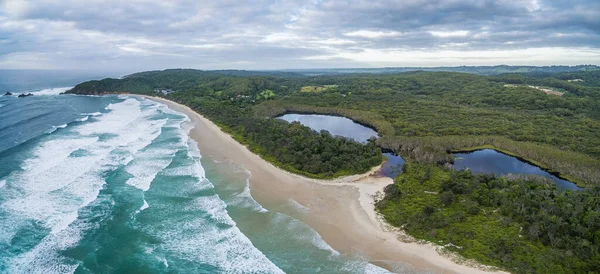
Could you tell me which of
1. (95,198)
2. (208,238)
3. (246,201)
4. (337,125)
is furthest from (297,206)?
(337,125)

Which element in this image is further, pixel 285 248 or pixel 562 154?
pixel 562 154

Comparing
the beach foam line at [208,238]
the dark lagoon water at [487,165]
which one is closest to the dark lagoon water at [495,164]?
the dark lagoon water at [487,165]

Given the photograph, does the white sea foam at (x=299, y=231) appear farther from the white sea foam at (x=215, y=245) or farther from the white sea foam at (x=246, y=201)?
the white sea foam at (x=215, y=245)

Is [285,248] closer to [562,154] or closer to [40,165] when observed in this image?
[40,165]

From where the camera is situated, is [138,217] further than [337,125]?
No

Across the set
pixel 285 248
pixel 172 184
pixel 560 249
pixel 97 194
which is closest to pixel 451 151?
pixel 560 249

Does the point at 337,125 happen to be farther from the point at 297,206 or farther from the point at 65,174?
the point at 65,174

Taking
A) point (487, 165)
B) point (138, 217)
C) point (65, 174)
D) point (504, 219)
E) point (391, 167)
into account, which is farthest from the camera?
point (487, 165)
